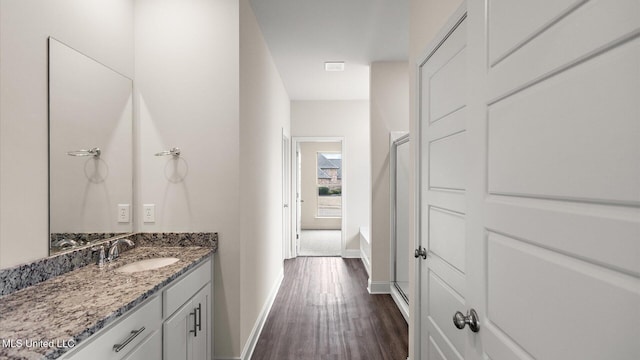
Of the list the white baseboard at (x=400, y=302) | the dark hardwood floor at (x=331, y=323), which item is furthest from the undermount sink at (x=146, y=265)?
the white baseboard at (x=400, y=302)

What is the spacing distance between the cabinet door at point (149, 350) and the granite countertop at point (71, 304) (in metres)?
0.20

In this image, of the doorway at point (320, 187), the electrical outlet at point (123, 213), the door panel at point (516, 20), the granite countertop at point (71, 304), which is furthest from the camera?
the doorway at point (320, 187)

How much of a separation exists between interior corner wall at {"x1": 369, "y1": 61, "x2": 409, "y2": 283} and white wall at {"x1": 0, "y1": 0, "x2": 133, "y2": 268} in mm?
2990

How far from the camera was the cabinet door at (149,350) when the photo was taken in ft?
4.18

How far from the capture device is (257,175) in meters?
2.82

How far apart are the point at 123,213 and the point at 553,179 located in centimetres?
227

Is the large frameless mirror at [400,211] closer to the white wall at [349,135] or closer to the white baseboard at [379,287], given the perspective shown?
the white baseboard at [379,287]

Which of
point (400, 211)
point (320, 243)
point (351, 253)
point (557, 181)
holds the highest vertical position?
point (557, 181)

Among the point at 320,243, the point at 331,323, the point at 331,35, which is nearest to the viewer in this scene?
the point at 331,323

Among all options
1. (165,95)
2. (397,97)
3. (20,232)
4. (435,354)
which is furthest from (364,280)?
(20,232)

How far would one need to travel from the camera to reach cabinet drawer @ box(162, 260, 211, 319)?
60.6 inches

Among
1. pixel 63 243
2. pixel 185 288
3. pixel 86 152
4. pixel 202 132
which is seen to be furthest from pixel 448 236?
pixel 86 152

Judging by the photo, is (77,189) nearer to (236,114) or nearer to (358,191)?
(236,114)

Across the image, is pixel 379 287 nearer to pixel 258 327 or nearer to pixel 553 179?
pixel 258 327
